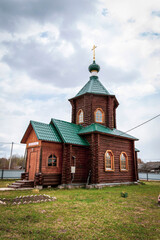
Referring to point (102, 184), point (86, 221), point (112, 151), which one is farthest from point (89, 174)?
point (86, 221)

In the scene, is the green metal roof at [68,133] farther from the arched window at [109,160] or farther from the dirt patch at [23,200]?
the dirt patch at [23,200]

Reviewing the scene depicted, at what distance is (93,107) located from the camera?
54.1ft

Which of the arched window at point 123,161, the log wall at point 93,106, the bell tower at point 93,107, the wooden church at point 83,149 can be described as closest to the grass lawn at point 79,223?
the wooden church at point 83,149

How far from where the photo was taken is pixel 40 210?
5949mm

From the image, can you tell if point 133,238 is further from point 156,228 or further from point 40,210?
point 40,210

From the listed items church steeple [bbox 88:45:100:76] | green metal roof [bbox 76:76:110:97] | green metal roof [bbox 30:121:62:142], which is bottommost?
green metal roof [bbox 30:121:62:142]

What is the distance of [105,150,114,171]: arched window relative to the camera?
14.6 meters

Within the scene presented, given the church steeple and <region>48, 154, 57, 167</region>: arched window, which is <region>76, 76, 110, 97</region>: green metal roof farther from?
<region>48, 154, 57, 167</region>: arched window

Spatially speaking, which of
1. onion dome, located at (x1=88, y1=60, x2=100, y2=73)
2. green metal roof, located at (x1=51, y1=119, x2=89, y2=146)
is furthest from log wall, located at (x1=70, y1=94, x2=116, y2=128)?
onion dome, located at (x1=88, y1=60, x2=100, y2=73)

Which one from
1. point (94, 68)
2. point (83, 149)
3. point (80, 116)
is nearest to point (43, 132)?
point (83, 149)

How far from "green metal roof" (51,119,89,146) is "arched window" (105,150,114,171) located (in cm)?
201

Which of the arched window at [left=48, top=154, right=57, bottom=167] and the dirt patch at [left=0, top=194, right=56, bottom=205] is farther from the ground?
the arched window at [left=48, top=154, right=57, bottom=167]

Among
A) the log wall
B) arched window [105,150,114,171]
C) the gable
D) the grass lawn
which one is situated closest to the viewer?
the grass lawn

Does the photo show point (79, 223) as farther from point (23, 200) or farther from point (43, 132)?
point (43, 132)
